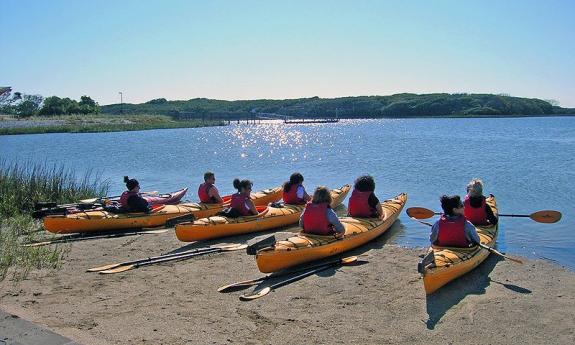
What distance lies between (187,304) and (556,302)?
5.04m

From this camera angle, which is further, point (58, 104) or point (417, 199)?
point (58, 104)

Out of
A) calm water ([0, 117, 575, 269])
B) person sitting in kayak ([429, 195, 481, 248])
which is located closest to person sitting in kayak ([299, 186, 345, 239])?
person sitting in kayak ([429, 195, 481, 248])

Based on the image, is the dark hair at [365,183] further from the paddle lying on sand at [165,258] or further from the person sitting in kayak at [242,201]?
the paddle lying on sand at [165,258]

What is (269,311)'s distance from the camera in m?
6.77

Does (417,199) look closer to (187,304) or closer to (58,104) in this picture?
(187,304)

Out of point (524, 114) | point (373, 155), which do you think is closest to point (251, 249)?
point (373, 155)

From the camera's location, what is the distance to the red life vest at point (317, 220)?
30.1 feet

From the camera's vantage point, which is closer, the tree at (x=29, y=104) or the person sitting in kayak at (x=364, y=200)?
the person sitting in kayak at (x=364, y=200)

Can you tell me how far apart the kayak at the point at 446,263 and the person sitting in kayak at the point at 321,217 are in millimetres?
1747

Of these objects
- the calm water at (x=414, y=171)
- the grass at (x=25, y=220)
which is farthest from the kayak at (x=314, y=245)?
the grass at (x=25, y=220)

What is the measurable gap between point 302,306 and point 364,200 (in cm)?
432

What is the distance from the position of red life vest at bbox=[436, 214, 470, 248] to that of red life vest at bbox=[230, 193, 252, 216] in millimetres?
4512

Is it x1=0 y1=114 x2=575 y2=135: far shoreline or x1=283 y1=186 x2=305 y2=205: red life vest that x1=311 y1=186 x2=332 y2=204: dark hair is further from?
x1=0 y1=114 x2=575 y2=135: far shoreline

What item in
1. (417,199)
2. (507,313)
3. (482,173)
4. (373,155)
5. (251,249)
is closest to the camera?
(507,313)
